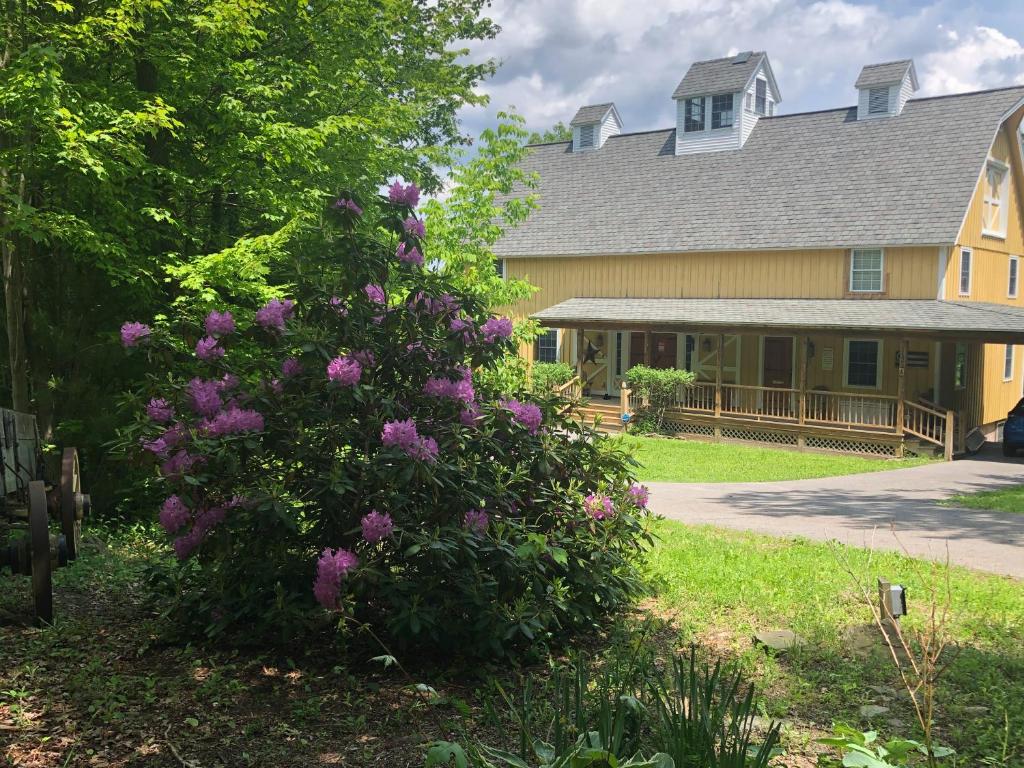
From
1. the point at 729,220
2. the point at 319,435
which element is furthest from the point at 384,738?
the point at 729,220

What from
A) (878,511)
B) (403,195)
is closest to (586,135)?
(878,511)

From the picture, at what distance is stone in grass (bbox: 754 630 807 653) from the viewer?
6170 millimetres

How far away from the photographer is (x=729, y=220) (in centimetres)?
2767

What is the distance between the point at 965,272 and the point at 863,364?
12.1ft

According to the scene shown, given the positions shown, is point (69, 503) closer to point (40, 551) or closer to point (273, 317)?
point (40, 551)

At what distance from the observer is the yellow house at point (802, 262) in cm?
2334

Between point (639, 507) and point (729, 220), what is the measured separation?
22.6m

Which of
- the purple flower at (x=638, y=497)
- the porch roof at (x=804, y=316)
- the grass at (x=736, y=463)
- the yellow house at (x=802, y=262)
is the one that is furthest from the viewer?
the yellow house at (x=802, y=262)

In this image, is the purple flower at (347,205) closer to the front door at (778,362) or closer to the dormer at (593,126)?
the front door at (778,362)

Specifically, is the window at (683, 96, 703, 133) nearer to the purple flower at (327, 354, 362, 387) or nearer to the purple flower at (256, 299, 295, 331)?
the purple flower at (256, 299, 295, 331)

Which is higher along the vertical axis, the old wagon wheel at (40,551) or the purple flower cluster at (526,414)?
the purple flower cluster at (526,414)

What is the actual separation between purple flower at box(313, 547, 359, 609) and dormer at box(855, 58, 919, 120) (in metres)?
27.1

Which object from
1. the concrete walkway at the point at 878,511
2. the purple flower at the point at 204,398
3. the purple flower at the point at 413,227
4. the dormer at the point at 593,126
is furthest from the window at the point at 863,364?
the purple flower at the point at 204,398

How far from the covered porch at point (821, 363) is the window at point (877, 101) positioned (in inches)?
276
